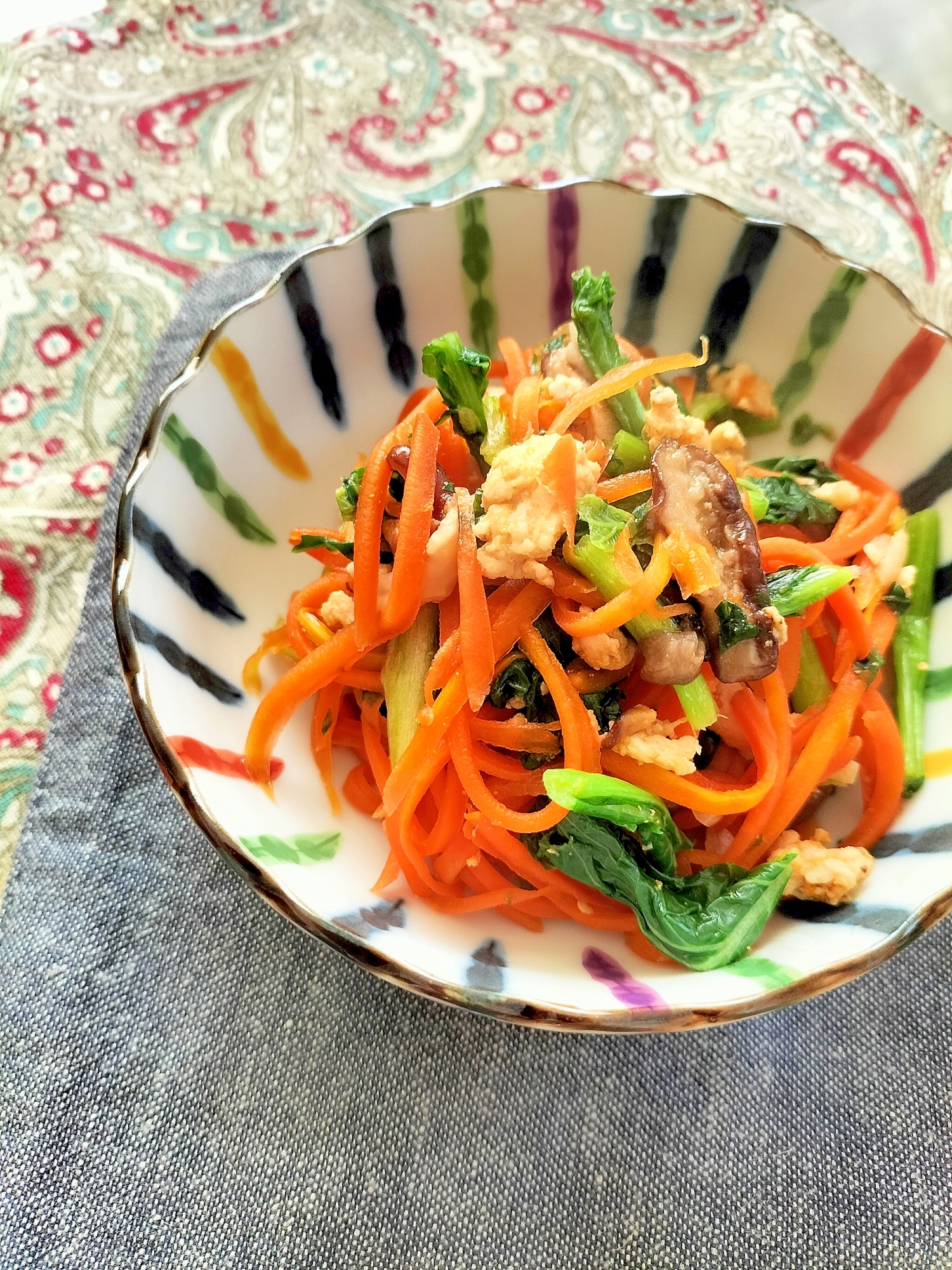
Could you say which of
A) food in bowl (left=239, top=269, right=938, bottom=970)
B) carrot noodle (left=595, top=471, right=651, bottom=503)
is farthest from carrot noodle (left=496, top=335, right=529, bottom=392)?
carrot noodle (left=595, top=471, right=651, bottom=503)

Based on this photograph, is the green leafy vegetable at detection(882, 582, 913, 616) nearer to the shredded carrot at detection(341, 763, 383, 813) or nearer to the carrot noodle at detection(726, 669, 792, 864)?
the carrot noodle at detection(726, 669, 792, 864)

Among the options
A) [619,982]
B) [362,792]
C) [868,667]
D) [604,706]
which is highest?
[868,667]

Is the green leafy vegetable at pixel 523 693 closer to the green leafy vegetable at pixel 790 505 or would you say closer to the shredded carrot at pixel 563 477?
the shredded carrot at pixel 563 477

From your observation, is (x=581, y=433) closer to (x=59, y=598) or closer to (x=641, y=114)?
(x=59, y=598)

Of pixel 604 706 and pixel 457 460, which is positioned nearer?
pixel 604 706

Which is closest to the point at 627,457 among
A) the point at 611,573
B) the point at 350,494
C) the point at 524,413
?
the point at 524,413

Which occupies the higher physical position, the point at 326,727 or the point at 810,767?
the point at 810,767

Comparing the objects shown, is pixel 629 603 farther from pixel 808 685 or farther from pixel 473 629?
pixel 808 685
